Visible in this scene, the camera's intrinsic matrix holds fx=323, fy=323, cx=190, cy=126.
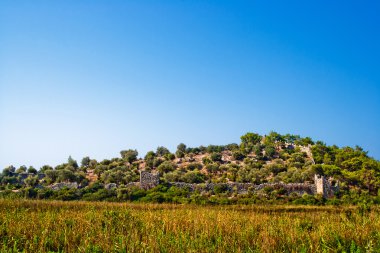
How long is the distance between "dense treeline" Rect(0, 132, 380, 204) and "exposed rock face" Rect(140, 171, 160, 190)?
1689 millimetres

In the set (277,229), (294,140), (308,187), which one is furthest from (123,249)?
(294,140)

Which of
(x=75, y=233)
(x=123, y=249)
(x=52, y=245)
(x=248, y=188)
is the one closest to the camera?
(x=123, y=249)

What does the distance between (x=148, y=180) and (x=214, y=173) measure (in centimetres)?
2285

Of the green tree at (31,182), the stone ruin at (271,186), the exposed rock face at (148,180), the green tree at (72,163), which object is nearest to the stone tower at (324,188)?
the stone ruin at (271,186)

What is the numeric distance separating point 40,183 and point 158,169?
27.5m

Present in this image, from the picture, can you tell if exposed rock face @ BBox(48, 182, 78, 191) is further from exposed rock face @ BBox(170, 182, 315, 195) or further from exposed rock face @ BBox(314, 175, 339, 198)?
exposed rock face @ BBox(314, 175, 339, 198)

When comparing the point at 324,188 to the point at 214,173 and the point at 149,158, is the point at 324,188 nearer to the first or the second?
the point at 214,173

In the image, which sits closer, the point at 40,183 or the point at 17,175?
the point at 40,183

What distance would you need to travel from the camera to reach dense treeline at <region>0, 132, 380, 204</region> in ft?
173

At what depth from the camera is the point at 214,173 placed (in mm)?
80500

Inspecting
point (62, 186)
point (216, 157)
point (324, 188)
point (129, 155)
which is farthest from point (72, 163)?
point (324, 188)

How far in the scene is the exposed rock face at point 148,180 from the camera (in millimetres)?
61781

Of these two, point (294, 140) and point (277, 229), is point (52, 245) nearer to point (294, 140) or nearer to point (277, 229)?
point (277, 229)

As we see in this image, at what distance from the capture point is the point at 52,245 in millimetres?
8594
